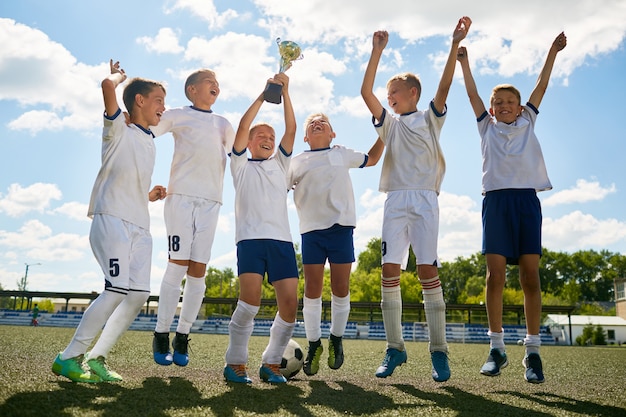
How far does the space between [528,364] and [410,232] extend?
1639 mm

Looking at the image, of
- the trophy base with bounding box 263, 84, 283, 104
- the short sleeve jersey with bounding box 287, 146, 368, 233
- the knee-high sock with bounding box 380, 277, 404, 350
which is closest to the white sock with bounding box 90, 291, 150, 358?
the short sleeve jersey with bounding box 287, 146, 368, 233

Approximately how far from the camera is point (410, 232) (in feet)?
16.6

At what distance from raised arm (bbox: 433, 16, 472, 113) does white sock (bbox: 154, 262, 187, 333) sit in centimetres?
307

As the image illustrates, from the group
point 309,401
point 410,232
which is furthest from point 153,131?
point 309,401

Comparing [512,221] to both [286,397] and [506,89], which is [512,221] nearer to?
[506,89]

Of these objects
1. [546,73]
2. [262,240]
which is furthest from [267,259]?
[546,73]

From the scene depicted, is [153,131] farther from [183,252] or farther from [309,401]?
[309,401]

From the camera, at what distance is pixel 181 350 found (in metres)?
5.14

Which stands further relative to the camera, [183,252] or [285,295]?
[183,252]

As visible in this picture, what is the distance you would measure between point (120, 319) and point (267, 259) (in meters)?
1.35

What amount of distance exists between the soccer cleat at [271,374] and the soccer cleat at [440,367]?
54.1 inches

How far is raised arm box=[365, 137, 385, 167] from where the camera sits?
19.1 ft

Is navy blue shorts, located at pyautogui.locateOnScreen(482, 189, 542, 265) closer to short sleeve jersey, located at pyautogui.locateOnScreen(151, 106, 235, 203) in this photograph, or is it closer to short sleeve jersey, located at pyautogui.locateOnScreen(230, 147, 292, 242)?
short sleeve jersey, located at pyautogui.locateOnScreen(230, 147, 292, 242)

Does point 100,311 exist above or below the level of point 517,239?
below
